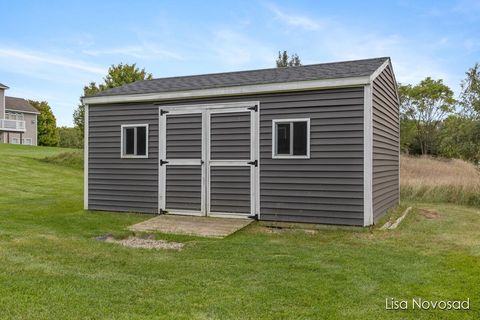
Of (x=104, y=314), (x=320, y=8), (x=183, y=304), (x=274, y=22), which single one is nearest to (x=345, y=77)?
(x=183, y=304)

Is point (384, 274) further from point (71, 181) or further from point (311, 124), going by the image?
point (71, 181)

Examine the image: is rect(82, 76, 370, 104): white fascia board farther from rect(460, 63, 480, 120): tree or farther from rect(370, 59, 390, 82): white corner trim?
rect(460, 63, 480, 120): tree

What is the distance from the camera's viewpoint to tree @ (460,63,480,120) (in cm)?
1133

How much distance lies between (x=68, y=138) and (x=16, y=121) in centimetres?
822

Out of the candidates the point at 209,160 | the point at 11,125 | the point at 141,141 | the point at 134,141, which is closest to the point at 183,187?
the point at 209,160

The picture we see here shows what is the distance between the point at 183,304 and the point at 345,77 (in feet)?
15.9

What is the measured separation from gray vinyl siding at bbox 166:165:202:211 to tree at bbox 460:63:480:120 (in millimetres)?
8513

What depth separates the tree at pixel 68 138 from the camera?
4025 cm

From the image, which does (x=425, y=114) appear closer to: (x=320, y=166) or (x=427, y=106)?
(x=427, y=106)

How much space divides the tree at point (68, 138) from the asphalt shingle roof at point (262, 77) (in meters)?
32.8

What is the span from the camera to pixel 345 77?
6.64 meters

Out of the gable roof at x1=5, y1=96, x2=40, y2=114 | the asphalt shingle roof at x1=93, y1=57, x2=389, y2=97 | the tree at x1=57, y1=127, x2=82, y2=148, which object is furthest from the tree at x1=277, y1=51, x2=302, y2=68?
the gable roof at x1=5, y1=96, x2=40, y2=114

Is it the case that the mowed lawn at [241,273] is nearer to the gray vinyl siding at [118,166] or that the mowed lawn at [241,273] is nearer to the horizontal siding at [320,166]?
the horizontal siding at [320,166]

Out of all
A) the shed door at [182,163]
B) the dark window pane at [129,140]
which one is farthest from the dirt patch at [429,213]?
the dark window pane at [129,140]
